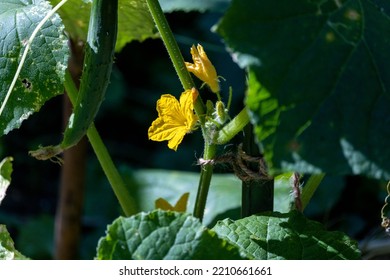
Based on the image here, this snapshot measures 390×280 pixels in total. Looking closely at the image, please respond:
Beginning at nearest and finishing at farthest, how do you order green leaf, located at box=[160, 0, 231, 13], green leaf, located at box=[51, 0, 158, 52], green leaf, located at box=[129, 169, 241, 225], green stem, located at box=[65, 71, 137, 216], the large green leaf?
the large green leaf → green stem, located at box=[65, 71, 137, 216] → green leaf, located at box=[51, 0, 158, 52] → green leaf, located at box=[160, 0, 231, 13] → green leaf, located at box=[129, 169, 241, 225]

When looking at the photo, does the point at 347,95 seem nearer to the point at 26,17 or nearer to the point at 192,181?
the point at 26,17

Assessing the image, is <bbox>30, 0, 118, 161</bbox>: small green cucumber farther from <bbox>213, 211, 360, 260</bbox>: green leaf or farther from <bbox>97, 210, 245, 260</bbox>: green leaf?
<bbox>213, 211, 360, 260</bbox>: green leaf

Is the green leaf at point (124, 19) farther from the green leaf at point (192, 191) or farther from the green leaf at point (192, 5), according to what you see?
the green leaf at point (192, 191)

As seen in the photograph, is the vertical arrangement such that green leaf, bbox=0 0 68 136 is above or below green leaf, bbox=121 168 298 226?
Answer: above

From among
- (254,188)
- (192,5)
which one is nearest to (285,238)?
(254,188)

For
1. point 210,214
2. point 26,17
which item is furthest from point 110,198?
point 26,17

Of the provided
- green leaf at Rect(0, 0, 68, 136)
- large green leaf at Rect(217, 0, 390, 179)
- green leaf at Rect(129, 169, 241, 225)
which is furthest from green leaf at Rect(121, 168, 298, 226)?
large green leaf at Rect(217, 0, 390, 179)
